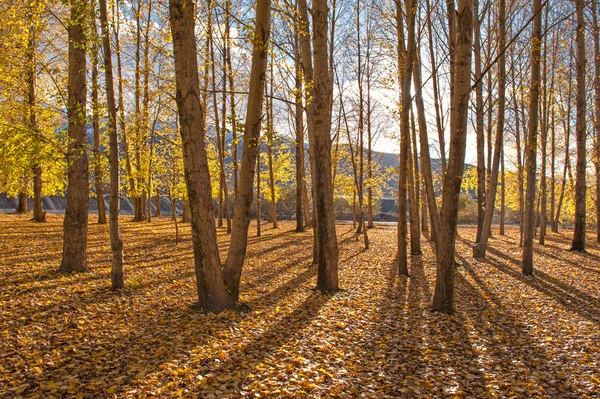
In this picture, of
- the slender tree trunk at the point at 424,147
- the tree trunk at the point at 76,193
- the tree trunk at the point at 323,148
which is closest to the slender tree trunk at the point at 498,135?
the slender tree trunk at the point at 424,147

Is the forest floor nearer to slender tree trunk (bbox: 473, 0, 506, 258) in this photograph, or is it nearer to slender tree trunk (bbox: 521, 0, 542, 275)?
slender tree trunk (bbox: 521, 0, 542, 275)

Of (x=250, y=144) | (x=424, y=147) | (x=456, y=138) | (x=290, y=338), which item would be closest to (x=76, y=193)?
(x=250, y=144)

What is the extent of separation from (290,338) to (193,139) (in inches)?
115

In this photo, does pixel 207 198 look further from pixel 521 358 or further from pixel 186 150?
pixel 521 358

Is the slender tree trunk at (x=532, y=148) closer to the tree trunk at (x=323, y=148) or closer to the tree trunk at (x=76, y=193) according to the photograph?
the tree trunk at (x=323, y=148)

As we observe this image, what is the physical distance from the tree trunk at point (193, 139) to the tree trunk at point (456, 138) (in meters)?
3.48

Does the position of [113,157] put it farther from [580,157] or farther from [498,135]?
[580,157]

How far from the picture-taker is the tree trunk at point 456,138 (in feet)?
18.1

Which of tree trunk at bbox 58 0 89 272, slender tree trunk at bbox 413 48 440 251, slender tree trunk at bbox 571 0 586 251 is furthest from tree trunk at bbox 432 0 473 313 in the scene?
slender tree trunk at bbox 571 0 586 251

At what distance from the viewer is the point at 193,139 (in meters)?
5.05

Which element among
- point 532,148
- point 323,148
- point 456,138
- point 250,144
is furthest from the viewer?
point 532,148

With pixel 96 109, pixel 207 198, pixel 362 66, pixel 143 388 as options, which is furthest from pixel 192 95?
pixel 362 66

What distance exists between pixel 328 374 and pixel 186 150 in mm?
3290

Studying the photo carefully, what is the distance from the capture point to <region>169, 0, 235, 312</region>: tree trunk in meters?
4.94
